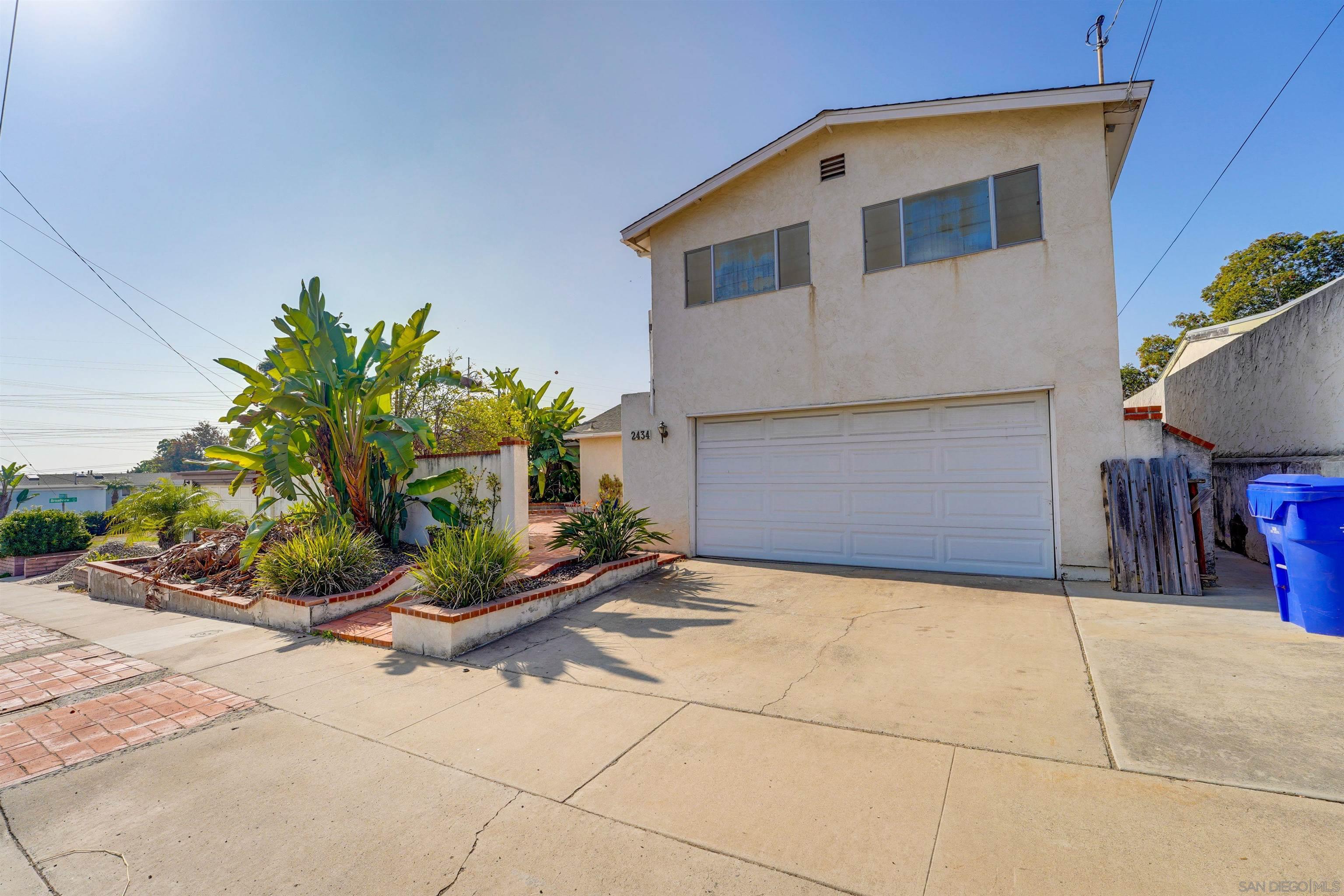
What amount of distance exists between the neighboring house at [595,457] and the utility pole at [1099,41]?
46.5 feet

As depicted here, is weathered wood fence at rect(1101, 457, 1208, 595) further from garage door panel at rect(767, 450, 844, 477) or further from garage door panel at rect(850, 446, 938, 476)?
garage door panel at rect(767, 450, 844, 477)

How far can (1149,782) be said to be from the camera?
2.78 metres

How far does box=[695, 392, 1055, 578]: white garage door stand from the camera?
761cm

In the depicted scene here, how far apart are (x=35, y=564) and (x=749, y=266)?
22.3m

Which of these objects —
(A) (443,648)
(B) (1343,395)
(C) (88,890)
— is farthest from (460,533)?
(B) (1343,395)

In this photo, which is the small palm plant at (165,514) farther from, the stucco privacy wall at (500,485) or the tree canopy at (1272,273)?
the tree canopy at (1272,273)

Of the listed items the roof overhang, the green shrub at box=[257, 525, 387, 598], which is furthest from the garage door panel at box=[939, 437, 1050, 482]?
the green shrub at box=[257, 525, 387, 598]

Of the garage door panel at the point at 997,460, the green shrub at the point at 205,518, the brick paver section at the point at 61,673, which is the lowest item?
the brick paver section at the point at 61,673

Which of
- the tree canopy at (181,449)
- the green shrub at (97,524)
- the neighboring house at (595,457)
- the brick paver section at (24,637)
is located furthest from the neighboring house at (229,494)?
the tree canopy at (181,449)

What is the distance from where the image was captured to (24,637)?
721 cm

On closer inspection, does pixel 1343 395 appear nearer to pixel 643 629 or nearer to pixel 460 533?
pixel 643 629

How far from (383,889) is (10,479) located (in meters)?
45.2

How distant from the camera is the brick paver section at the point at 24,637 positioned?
21.8 ft

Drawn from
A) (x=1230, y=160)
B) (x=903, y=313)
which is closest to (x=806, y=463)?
(x=903, y=313)
